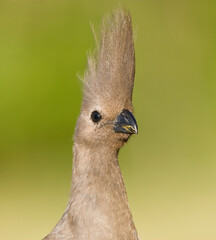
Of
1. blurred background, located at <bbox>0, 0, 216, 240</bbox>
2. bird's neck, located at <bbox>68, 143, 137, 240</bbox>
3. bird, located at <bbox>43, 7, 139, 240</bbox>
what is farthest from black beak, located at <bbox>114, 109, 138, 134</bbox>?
blurred background, located at <bbox>0, 0, 216, 240</bbox>

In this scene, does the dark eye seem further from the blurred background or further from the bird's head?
the blurred background

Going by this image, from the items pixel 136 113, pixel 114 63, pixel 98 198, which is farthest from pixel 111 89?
pixel 136 113

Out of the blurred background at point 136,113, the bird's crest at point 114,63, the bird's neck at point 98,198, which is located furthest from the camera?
the blurred background at point 136,113

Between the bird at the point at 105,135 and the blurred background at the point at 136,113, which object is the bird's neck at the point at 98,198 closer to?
the bird at the point at 105,135

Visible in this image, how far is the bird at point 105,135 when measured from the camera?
2988 millimetres

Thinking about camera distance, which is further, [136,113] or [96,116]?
[136,113]

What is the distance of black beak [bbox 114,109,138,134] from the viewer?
298 cm

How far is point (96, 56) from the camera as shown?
3.15m

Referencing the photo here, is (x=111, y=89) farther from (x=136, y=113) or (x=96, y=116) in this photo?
(x=136, y=113)

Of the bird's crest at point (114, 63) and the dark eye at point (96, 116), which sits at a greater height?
the bird's crest at point (114, 63)

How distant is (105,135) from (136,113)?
2623mm

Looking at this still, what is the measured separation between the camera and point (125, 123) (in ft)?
9.86

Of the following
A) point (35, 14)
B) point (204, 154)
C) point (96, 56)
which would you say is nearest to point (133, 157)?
point (204, 154)

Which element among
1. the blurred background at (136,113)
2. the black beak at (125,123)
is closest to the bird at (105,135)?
the black beak at (125,123)
